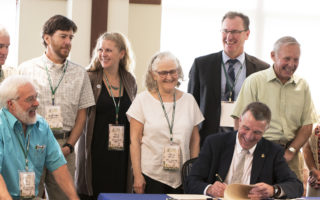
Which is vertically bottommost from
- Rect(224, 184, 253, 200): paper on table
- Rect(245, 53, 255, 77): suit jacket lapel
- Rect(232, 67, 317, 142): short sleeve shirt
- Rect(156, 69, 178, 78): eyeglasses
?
Rect(224, 184, 253, 200): paper on table

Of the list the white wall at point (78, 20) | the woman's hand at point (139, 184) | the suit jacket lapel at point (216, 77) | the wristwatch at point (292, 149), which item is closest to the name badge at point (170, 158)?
the woman's hand at point (139, 184)

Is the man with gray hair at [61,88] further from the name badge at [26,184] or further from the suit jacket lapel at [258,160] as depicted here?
the suit jacket lapel at [258,160]

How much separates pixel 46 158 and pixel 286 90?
76.3 inches

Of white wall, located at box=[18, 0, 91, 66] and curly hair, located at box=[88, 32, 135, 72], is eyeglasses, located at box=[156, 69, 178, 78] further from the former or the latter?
white wall, located at box=[18, 0, 91, 66]

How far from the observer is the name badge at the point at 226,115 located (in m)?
4.71

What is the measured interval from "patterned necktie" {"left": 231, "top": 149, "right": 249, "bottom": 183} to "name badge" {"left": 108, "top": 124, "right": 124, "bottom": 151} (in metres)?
1.23

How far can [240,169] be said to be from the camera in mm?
3867

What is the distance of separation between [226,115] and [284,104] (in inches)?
20.3

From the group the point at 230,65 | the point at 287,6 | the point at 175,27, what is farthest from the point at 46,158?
the point at 287,6

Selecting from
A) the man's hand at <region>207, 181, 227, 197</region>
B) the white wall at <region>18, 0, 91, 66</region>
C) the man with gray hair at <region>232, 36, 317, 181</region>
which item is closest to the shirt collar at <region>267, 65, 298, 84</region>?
the man with gray hair at <region>232, 36, 317, 181</region>

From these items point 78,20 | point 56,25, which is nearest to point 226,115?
point 56,25

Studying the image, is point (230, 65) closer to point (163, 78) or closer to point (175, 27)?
point (163, 78)

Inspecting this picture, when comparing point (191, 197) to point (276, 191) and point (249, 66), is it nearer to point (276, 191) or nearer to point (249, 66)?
point (276, 191)

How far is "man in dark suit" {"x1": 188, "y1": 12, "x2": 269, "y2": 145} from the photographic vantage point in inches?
187
